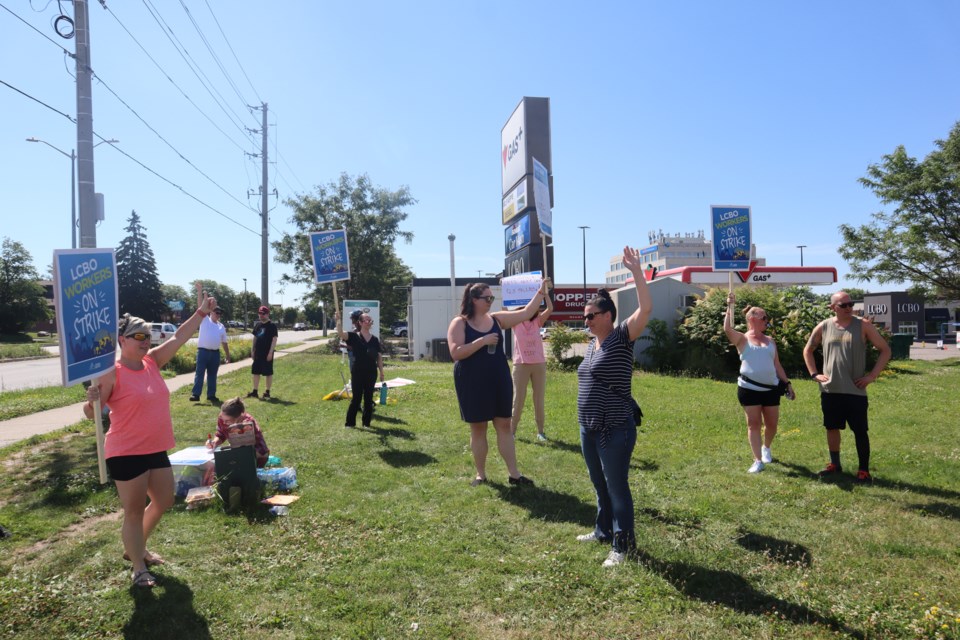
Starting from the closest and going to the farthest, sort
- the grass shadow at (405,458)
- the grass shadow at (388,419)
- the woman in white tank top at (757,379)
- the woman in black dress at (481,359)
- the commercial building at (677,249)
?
the woman in black dress at (481,359) < the woman in white tank top at (757,379) < the grass shadow at (405,458) < the grass shadow at (388,419) < the commercial building at (677,249)

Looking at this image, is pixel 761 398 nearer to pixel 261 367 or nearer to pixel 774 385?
pixel 774 385

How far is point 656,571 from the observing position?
146 inches

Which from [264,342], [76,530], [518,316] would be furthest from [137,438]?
[264,342]

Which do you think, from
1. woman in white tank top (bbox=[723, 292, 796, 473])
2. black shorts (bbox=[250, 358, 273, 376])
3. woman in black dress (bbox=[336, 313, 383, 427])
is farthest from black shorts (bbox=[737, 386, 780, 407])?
black shorts (bbox=[250, 358, 273, 376])

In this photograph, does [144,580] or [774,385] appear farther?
[774,385]

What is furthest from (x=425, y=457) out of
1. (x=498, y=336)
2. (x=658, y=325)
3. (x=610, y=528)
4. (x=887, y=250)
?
(x=887, y=250)

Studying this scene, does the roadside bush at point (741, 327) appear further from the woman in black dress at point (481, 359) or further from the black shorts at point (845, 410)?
the woman in black dress at point (481, 359)

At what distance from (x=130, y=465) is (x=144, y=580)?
0.73m

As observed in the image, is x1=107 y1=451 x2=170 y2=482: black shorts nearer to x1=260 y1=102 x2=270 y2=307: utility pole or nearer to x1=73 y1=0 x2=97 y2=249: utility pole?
x1=73 y1=0 x2=97 y2=249: utility pole

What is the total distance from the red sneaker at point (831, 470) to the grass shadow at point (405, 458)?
13.3ft

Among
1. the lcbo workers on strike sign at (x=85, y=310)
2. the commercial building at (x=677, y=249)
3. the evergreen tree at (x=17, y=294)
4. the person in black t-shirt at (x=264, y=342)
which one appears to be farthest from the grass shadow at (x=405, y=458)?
the commercial building at (x=677, y=249)

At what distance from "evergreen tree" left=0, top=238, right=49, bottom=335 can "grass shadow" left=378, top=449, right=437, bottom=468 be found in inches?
2303

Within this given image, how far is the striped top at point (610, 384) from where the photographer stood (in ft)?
12.5

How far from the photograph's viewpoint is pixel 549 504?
16.4ft
